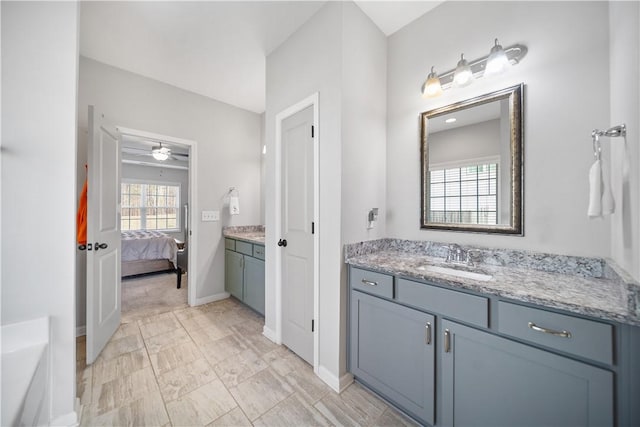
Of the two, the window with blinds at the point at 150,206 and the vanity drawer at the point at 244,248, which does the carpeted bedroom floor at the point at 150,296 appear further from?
the window with blinds at the point at 150,206

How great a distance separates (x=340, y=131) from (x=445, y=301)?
121cm

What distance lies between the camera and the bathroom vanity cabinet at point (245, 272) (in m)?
2.65

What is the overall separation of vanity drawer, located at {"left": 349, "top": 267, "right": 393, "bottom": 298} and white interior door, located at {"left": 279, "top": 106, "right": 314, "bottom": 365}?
15.6 inches

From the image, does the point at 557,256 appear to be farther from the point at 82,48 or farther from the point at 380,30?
the point at 82,48

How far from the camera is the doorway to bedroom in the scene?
3.04 metres

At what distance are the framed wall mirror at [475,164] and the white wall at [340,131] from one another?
1.30 ft

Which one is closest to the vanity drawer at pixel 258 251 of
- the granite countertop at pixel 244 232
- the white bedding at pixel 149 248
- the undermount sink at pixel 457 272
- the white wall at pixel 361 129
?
the granite countertop at pixel 244 232

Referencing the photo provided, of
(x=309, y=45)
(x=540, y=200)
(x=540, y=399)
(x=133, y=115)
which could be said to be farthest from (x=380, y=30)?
(x=133, y=115)

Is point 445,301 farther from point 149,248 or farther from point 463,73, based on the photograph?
point 149,248

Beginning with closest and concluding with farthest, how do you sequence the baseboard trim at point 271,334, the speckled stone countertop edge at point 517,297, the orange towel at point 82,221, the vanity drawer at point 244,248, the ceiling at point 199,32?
1. the speckled stone countertop edge at point 517,297
2. the ceiling at point 199,32
3. the orange towel at point 82,221
4. the baseboard trim at point 271,334
5. the vanity drawer at point 244,248

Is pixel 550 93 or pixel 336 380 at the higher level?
pixel 550 93

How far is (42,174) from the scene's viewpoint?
4.06 feet

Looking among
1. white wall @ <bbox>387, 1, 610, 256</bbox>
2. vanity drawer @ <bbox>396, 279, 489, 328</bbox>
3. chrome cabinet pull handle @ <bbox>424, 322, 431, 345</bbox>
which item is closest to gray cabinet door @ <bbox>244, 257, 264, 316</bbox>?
vanity drawer @ <bbox>396, 279, 489, 328</bbox>

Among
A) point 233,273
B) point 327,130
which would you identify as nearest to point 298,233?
point 327,130
